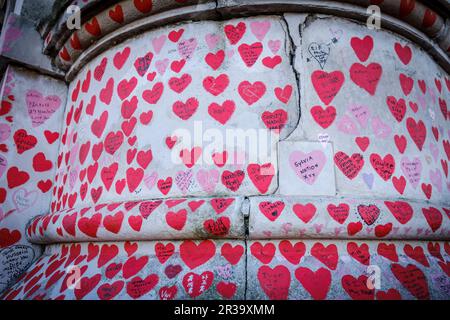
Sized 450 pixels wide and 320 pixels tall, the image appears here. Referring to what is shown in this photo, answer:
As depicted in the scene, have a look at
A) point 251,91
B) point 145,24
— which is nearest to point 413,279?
point 251,91

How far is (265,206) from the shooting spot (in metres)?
1.66

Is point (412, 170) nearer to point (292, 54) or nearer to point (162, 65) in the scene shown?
point (292, 54)

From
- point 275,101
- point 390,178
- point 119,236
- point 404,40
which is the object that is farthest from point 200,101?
point 404,40

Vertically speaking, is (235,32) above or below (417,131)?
above

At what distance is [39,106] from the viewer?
8.73ft

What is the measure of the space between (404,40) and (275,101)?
1089 mm

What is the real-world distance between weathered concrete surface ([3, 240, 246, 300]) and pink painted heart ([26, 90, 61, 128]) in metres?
1.23

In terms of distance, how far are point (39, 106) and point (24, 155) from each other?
412 mm

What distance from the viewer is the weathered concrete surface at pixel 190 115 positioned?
6.04 ft

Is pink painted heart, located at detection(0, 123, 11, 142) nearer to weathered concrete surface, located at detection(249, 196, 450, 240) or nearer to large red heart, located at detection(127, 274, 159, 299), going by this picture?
large red heart, located at detection(127, 274, 159, 299)

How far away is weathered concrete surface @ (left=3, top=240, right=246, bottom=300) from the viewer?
1600 millimetres

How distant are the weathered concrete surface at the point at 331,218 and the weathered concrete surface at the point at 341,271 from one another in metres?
0.06

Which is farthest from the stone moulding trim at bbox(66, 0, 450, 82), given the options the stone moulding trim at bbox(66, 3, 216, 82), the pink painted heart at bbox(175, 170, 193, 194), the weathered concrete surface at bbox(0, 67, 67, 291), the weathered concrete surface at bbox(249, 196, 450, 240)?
the weathered concrete surface at bbox(249, 196, 450, 240)
